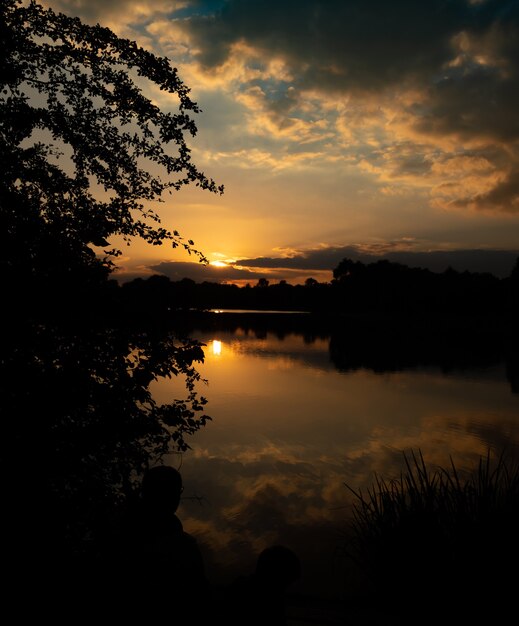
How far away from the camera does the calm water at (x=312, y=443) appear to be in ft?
35.8

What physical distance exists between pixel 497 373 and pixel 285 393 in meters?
21.5

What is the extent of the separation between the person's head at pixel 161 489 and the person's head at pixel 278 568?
0.90 meters

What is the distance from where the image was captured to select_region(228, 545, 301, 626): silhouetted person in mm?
4039

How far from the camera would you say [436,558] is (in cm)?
694

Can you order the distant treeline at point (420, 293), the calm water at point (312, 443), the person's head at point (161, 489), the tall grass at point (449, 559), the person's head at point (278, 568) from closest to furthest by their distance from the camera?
the person's head at point (161, 489)
the person's head at point (278, 568)
the tall grass at point (449, 559)
the calm water at point (312, 443)
the distant treeline at point (420, 293)

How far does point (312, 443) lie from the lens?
19234 millimetres

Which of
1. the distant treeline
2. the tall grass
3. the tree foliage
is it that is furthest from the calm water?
the distant treeline

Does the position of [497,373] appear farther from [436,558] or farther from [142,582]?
[142,582]

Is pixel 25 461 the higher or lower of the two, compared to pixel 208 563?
higher

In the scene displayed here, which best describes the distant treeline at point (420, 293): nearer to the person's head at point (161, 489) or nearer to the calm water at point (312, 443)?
the calm water at point (312, 443)

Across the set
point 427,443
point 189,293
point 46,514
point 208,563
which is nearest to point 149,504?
point 46,514

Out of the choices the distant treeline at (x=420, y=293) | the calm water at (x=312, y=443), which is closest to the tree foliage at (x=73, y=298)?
the calm water at (x=312, y=443)

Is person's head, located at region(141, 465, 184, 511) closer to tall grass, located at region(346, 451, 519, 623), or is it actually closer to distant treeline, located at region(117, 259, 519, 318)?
tall grass, located at region(346, 451, 519, 623)

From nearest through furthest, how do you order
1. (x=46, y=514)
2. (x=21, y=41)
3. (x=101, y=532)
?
(x=46, y=514)
(x=101, y=532)
(x=21, y=41)
